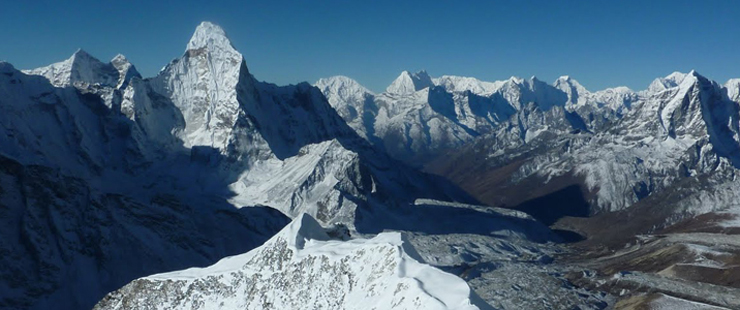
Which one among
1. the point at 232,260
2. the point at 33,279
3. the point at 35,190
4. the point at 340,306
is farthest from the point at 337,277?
the point at 35,190

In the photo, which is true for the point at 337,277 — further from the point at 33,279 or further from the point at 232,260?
the point at 33,279

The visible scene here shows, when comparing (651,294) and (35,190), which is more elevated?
(35,190)

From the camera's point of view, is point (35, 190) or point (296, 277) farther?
point (35, 190)

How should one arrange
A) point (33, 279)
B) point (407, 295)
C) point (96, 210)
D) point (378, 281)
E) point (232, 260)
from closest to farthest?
point (407, 295) → point (378, 281) → point (232, 260) → point (33, 279) → point (96, 210)

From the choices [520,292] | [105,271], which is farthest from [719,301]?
Answer: [105,271]

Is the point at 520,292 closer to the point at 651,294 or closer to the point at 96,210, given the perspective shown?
the point at 651,294

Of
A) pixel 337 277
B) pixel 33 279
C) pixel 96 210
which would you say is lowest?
pixel 337 277

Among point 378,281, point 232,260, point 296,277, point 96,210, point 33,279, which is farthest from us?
point 96,210
